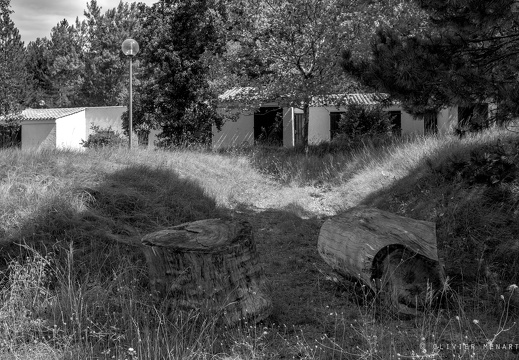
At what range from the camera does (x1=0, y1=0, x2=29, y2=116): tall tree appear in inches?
952

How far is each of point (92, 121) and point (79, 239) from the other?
2576cm

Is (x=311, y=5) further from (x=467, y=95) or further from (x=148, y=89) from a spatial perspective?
(x=467, y=95)

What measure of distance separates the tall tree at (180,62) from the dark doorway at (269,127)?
370cm

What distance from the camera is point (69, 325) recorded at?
3543mm

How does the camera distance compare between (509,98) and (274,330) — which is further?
(509,98)

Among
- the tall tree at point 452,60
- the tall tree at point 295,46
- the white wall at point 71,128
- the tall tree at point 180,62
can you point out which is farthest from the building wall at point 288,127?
the tall tree at point 452,60

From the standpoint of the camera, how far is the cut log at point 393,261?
403 centimetres

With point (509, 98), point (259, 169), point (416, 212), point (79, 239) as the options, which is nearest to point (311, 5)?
point (259, 169)

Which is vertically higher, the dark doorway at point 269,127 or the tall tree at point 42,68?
the tall tree at point 42,68

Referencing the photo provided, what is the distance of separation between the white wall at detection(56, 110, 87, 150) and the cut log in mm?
25650

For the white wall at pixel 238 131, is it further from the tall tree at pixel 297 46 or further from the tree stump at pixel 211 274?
the tree stump at pixel 211 274

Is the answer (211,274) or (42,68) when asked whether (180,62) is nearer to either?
(211,274)

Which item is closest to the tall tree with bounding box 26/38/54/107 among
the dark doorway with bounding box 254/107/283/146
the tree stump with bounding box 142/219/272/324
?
the dark doorway with bounding box 254/107/283/146

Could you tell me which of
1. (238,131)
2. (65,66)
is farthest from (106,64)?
(238,131)
